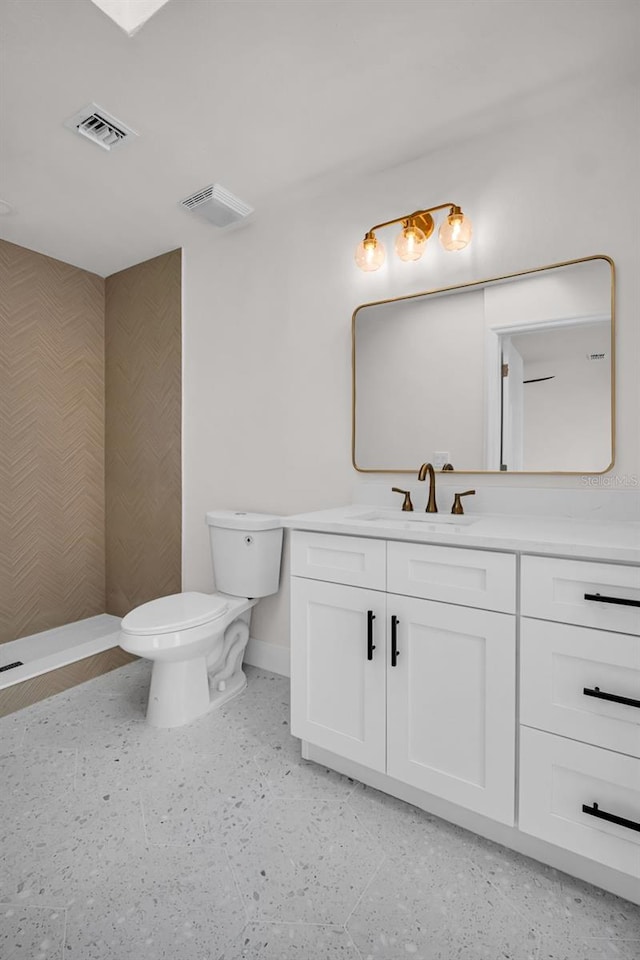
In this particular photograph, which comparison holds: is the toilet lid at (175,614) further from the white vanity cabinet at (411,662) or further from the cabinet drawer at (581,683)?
the cabinet drawer at (581,683)

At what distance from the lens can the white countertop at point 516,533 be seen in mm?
1149

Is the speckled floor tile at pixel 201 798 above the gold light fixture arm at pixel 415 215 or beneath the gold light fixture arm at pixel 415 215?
beneath

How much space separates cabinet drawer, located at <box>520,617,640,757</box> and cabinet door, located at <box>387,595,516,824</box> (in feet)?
0.16

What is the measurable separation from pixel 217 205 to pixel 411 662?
213 centimetres

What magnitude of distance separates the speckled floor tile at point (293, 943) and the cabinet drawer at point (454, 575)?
81 cm

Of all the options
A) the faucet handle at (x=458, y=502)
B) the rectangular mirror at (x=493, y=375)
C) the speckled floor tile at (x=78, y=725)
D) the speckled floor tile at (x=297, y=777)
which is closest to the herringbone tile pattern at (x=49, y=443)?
the speckled floor tile at (x=78, y=725)

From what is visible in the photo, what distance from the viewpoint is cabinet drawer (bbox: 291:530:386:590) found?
1496 mm

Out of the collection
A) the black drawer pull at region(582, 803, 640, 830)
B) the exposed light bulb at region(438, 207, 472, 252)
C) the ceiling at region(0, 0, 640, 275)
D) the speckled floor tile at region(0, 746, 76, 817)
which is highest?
the ceiling at region(0, 0, 640, 275)

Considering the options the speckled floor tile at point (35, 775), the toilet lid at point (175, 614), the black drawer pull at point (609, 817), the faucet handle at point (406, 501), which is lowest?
the speckled floor tile at point (35, 775)

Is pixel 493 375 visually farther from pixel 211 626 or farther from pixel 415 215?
pixel 211 626

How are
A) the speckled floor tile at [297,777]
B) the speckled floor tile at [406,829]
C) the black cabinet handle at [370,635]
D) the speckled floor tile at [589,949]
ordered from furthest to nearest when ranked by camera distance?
the speckled floor tile at [297,777] → the black cabinet handle at [370,635] → the speckled floor tile at [406,829] → the speckled floor tile at [589,949]

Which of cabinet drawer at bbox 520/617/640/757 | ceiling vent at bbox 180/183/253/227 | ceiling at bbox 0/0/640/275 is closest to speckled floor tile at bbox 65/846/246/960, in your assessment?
cabinet drawer at bbox 520/617/640/757

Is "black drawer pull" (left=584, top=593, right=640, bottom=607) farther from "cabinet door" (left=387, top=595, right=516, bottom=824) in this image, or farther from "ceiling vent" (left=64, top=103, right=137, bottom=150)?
"ceiling vent" (left=64, top=103, right=137, bottom=150)

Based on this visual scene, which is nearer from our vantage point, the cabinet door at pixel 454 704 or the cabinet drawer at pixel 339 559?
the cabinet door at pixel 454 704
